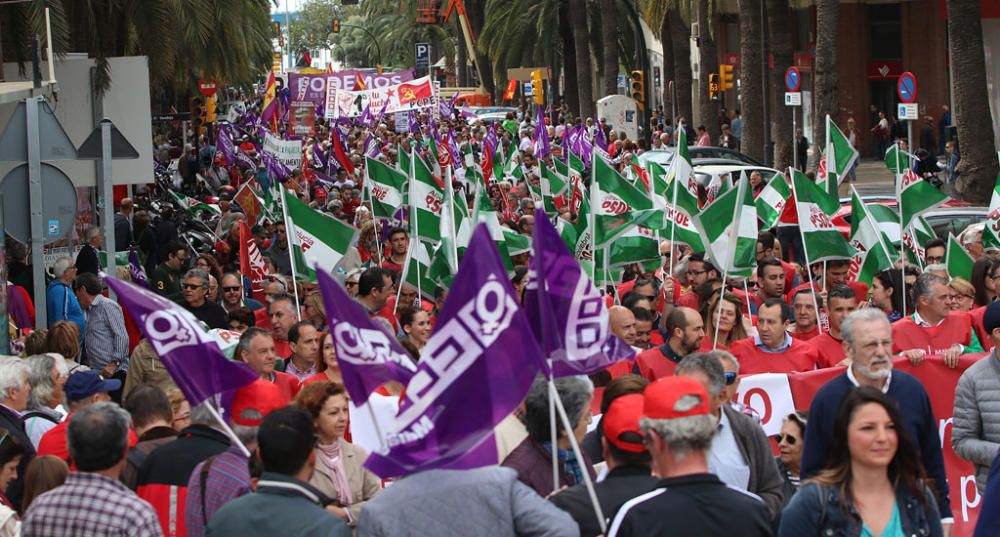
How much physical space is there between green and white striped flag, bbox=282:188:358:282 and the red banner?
4669 millimetres

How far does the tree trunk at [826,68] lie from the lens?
28.1 meters

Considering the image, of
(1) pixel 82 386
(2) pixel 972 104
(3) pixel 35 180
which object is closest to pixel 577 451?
(1) pixel 82 386

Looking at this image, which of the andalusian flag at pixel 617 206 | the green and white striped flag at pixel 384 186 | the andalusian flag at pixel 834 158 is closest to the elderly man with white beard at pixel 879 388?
the andalusian flag at pixel 617 206

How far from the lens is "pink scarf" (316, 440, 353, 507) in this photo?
20.6 ft

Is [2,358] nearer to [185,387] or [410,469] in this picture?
[185,387]

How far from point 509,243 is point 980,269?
5.19m

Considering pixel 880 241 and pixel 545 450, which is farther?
pixel 880 241

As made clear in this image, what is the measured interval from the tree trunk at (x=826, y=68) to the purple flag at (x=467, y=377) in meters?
23.6

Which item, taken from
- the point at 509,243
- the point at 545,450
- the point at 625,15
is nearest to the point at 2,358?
the point at 545,450

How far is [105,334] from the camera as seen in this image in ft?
38.1

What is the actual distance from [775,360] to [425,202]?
6515 mm

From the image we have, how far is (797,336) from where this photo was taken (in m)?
9.96

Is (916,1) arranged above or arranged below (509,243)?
above

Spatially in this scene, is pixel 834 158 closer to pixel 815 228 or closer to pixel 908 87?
pixel 815 228
